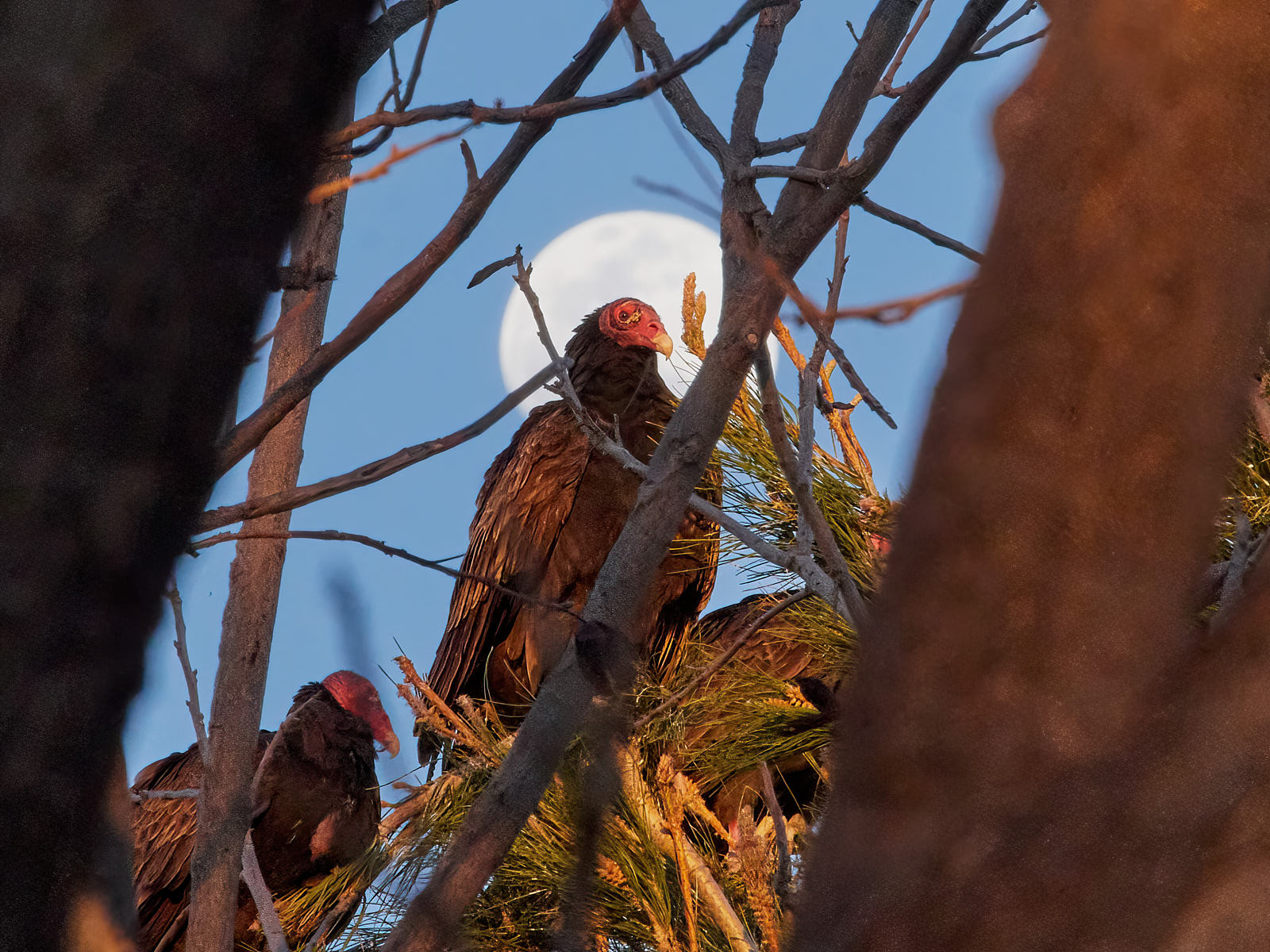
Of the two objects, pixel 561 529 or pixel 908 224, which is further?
pixel 561 529

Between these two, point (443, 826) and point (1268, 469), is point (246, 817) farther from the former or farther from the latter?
point (1268, 469)

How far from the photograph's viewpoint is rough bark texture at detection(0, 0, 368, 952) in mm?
458

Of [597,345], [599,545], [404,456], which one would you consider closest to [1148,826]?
[404,456]

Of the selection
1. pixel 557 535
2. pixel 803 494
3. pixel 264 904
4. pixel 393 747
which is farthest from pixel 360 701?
pixel 803 494

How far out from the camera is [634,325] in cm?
352

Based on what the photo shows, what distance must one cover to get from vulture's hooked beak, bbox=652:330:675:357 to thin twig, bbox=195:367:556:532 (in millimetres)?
2456

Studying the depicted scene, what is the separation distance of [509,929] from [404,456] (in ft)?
5.99

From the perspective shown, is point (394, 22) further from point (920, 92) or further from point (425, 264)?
point (920, 92)

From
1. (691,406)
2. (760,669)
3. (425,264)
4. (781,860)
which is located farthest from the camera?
(760,669)

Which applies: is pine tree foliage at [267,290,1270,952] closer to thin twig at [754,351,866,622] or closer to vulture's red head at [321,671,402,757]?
thin twig at [754,351,866,622]

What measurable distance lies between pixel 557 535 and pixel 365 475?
8.09ft

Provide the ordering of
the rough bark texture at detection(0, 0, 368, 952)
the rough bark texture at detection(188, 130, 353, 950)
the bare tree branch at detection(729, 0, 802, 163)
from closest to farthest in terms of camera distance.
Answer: the rough bark texture at detection(0, 0, 368, 952)
the bare tree branch at detection(729, 0, 802, 163)
the rough bark texture at detection(188, 130, 353, 950)

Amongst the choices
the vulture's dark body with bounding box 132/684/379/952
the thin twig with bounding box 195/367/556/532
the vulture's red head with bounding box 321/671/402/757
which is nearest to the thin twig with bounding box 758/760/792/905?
the thin twig with bounding box 195/367/556/532

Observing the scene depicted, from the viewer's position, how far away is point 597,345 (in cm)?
355
